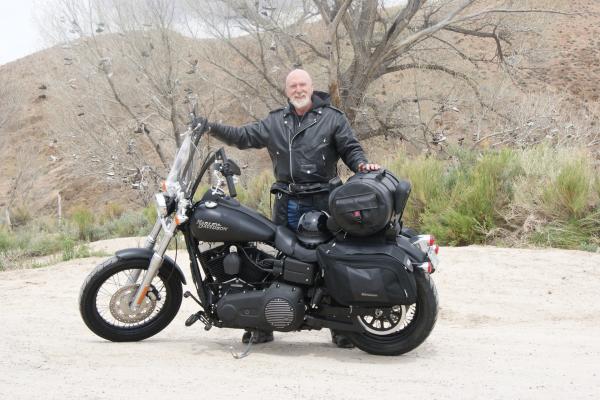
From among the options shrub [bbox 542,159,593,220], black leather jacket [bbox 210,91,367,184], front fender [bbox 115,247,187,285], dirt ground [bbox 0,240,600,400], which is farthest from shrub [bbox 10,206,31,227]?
black leather jacket [bbox 210,91,367,184]

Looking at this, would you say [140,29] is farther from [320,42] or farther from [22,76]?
[22,76]

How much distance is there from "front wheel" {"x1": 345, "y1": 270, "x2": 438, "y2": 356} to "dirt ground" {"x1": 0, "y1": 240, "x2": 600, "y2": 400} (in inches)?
3.6

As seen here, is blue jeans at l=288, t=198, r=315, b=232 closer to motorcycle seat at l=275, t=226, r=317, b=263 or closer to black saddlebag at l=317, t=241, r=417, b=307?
motorcycle seat at l=275, t=226, r=317, b=263

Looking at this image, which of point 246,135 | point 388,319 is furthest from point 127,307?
point 388,319

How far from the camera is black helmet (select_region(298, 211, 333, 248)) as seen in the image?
4.93 m

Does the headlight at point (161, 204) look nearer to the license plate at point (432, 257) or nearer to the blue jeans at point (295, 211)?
the blue jeans at point (295, 211)

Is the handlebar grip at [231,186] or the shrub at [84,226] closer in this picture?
the handlebar grip at [231,186]

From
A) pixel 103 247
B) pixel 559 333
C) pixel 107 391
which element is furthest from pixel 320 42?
pixel 107 391

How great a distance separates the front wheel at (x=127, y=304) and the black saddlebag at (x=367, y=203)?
1391 mm

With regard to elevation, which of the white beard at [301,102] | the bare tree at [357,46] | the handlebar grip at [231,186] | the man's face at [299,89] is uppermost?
the bare tree at [357,46]

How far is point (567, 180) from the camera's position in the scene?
8703 mm

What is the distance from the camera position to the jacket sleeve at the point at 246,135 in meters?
5.42

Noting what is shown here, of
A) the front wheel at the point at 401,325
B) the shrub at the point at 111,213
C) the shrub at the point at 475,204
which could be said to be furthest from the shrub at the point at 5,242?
the front wheel at the point at 401,325

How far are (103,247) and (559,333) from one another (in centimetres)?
761
